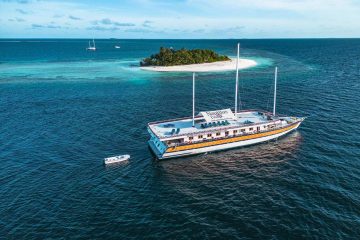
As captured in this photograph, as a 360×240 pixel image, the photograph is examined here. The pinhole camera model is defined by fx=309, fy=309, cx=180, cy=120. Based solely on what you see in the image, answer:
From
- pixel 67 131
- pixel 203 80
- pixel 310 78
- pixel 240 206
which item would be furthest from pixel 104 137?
pixel 310 78

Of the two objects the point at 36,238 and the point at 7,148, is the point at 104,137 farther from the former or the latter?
the point at 36,238

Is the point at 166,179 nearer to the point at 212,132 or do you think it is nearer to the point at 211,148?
the point at 211,148

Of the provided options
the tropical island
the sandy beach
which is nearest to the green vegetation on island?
the tropical island

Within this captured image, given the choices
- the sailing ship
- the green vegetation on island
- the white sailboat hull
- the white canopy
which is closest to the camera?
the white sailboat hull

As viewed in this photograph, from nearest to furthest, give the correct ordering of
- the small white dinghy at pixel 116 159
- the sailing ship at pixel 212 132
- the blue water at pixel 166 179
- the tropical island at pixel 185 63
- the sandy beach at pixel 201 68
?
the blue water at pixel 166 179 → the small white dinghy at pixel 116 159 → the sailing ship at pixel 212 132 → the sandy beach at pixel 201 68 → the tropical island at pixel 185 63

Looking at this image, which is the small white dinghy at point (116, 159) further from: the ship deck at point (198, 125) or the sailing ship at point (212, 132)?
the ship deck at point (198, 125)

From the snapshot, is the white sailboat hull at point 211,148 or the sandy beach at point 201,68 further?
the sandy beach at point 201,68

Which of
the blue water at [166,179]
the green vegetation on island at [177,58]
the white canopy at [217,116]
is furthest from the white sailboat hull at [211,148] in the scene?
the green vegetation on island at [177,58]

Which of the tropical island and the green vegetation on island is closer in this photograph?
the tropical island

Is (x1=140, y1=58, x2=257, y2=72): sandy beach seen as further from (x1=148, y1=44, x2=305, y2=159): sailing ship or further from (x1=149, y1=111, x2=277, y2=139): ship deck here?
(x1=148, y1=44, x2=305, y2=159): sailing ship
